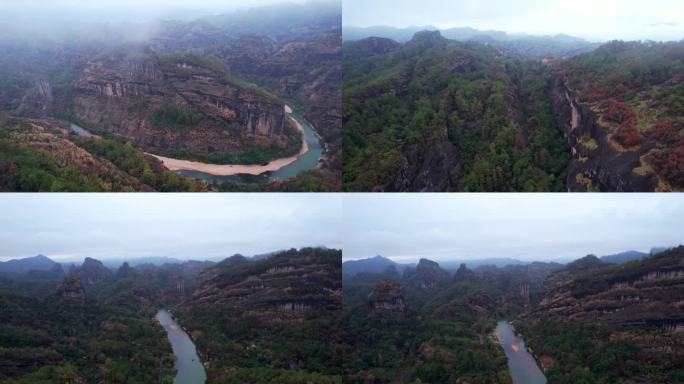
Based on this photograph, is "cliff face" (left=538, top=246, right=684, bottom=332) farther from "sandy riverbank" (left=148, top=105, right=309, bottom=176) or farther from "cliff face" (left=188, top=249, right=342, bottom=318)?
"sandy riverbank" (left=148, top=105, right=309, bottom=176)

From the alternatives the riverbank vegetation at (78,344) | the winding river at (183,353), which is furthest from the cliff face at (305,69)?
the riverbank vegetation at (78,344)

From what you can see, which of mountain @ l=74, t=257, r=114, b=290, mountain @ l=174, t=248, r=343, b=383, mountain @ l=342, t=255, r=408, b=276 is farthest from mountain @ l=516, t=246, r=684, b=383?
mountain @ l=74, t=257, r=114, b=290

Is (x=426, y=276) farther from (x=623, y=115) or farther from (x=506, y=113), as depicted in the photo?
(x=623, y=115)

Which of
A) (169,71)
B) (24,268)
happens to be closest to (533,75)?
(169,71)

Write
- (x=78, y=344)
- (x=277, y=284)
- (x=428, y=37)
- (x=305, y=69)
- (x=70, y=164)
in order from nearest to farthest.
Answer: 1. (x=78, y=344)
2. (x=70, y=164)
3. (x=277, y=284)
4. (x=305, y=69)
5. (x=428, y=37)

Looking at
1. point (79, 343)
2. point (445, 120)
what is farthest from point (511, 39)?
point (79, 343)

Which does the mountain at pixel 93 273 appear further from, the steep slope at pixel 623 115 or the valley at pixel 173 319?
the steep slope at pixel 623 115
